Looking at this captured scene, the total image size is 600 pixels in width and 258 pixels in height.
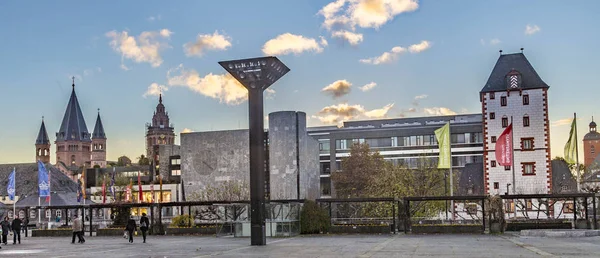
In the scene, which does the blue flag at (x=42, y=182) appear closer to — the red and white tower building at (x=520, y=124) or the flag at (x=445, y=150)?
the flag at (x=445, y=150)

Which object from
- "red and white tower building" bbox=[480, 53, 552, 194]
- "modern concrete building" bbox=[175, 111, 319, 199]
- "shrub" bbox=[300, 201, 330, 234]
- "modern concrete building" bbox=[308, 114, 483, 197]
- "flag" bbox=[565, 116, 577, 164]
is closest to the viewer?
"shrub" bbox=[300, 201, 330, 234]

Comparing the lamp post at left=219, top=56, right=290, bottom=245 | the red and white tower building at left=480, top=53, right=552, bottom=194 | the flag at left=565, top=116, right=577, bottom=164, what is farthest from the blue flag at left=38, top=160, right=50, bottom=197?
the red and white tower building at left=480, top=53, right=552, bottom=194

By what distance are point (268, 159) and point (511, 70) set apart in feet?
117

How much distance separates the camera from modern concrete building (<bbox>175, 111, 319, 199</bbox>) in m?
76.3

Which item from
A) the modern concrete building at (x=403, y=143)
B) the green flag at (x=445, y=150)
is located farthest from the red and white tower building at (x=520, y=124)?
the green flag at (x=445, y=150)

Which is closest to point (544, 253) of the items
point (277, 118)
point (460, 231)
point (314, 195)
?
point (460, 231)

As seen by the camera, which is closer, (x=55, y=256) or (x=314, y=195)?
(x=55, y=256)

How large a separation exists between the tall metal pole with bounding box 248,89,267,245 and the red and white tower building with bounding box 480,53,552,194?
6229cm

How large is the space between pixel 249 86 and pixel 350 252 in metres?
10.6

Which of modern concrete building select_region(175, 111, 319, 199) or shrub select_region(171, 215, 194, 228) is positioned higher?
modern concrete building select_region(175, 111, 319, 199)

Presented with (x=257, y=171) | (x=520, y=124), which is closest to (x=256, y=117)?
(x=257, y=171)

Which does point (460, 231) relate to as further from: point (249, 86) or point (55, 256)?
point (55, 256)

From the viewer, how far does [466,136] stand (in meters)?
120

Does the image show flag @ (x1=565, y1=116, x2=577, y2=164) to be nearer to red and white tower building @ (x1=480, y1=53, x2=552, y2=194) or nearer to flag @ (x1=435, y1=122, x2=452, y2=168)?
flag @ (x1=435, y1=122, x2=452, y2=168)
